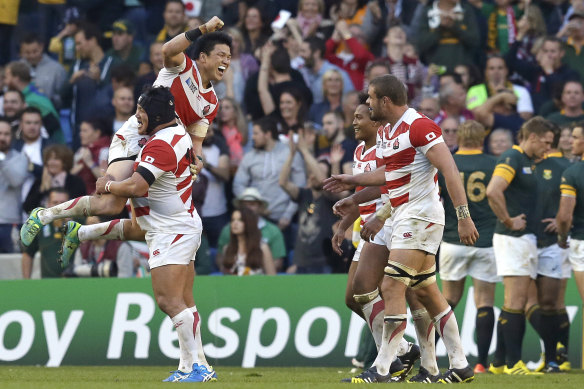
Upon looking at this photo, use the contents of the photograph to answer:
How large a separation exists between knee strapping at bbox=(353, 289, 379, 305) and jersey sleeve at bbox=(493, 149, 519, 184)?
9.04ft

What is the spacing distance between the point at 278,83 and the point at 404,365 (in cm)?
756

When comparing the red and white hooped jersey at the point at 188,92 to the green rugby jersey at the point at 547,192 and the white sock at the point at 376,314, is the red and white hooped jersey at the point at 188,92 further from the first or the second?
the green rugby jersey at the point at 547,192

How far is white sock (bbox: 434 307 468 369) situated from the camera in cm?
1011

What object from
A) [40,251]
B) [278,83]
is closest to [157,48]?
[278,83]

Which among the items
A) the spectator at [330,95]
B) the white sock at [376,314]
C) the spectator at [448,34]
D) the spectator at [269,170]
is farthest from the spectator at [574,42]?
the white sock at [376,314]

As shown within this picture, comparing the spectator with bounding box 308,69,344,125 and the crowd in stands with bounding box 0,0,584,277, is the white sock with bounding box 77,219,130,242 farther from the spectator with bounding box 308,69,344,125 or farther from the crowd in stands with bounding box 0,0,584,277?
the spectator with bounding box 308,69,344,125

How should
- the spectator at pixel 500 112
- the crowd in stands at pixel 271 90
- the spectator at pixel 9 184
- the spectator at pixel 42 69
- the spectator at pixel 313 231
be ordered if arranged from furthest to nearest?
the spectator at pixel 42 69 → the spectator at pixel 9 184 → the spectator at pixel 500 112 → the crowd in stands at pixel 271 90 → the spectator at pixel 313 231

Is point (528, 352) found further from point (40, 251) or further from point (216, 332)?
point (40, 251)

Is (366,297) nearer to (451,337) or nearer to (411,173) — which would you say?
(451,337)

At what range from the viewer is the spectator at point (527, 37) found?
59.6 feet

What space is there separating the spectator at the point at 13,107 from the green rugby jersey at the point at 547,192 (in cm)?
863

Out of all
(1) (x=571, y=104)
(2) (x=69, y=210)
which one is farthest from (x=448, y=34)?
(2) (x=69, y=210)

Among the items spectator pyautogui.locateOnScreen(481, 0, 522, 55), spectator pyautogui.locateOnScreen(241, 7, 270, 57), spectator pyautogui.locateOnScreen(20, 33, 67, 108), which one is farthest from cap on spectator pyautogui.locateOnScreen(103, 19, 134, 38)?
spectator pyautogui.locateOnScreen(481, 0, 522, 55)

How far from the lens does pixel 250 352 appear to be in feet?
48.5
